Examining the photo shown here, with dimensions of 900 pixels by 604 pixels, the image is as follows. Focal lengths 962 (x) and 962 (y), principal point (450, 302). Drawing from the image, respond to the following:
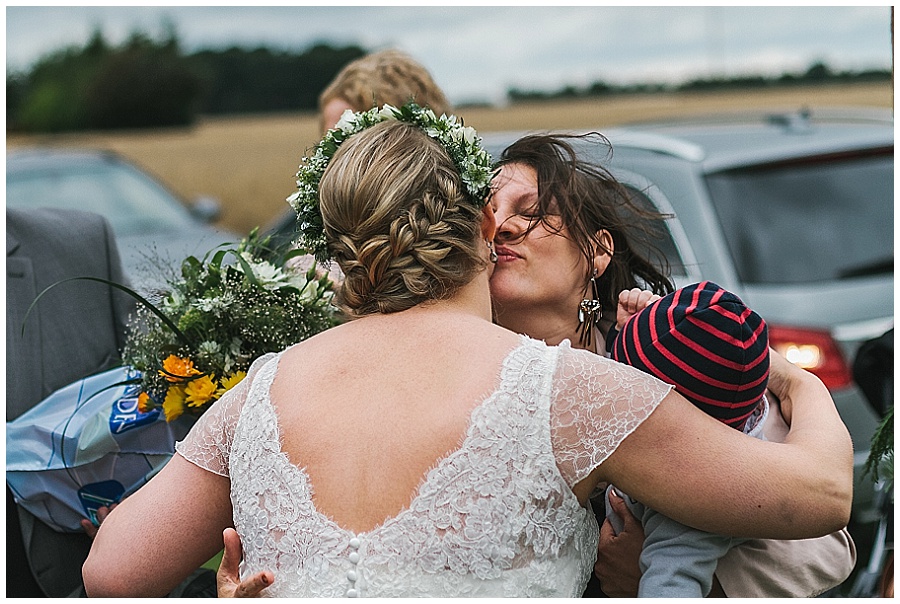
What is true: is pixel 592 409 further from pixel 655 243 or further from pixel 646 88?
pixel 646 88

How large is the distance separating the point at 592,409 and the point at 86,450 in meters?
1.30

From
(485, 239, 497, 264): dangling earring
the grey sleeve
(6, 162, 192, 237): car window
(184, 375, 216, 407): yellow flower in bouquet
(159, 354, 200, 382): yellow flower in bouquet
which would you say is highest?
(485, 239, 497, 264): dangling earring

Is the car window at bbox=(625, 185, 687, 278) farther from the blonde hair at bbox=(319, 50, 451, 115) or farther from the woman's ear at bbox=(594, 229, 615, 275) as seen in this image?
the blonde hair at bbox=(319, 50, 451, 115)

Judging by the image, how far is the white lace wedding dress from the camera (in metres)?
1.66

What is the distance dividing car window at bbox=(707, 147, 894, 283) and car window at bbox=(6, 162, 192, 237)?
15.6ft

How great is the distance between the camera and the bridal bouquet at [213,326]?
2239mm

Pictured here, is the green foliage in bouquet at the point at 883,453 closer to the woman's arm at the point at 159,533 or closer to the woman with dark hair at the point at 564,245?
the woman with dark hair at the point at 564,245

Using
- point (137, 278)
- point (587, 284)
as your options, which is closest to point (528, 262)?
point (587, 284)

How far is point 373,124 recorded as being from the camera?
1.95 metres

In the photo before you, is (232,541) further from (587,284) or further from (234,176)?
(234,176)

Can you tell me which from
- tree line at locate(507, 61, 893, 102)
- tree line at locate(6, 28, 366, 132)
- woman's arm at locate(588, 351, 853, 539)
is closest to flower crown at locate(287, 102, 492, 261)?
woman's arm at locate(588, 351, 853, 539)

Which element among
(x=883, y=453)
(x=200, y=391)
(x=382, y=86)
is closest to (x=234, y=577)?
(x=200, y=391)

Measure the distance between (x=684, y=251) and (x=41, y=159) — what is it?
596cm

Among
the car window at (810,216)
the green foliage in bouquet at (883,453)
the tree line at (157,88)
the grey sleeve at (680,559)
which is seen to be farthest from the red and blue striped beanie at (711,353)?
the tree line at (157,88)
